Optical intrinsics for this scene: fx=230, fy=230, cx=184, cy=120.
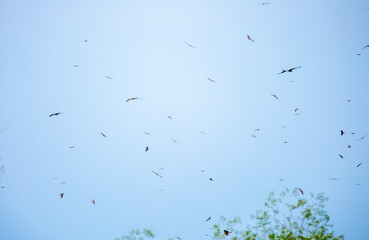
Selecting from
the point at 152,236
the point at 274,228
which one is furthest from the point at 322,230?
the point at 152,236

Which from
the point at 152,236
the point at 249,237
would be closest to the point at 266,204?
the point at 249,237

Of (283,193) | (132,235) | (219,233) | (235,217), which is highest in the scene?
(283,193)

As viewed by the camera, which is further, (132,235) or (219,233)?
(132,235)

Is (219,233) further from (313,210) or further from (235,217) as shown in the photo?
(313,210)

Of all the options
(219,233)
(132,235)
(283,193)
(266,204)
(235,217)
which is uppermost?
(283,193)

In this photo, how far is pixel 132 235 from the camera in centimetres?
1672

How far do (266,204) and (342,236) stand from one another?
4.27 m

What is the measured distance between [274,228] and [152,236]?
8.29 metres

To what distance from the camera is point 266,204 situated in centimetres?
1464

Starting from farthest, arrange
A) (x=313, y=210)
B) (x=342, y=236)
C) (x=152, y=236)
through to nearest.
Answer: (x=152, y=236) → (x=313, y=210) → (x=342, y=236)

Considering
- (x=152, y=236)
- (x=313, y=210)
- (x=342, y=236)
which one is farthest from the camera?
(x=152, y=236)

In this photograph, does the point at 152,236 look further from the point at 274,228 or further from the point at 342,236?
the point at 342,236

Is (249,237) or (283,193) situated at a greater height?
(283,193)

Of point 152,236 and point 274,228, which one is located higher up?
point 274,228
